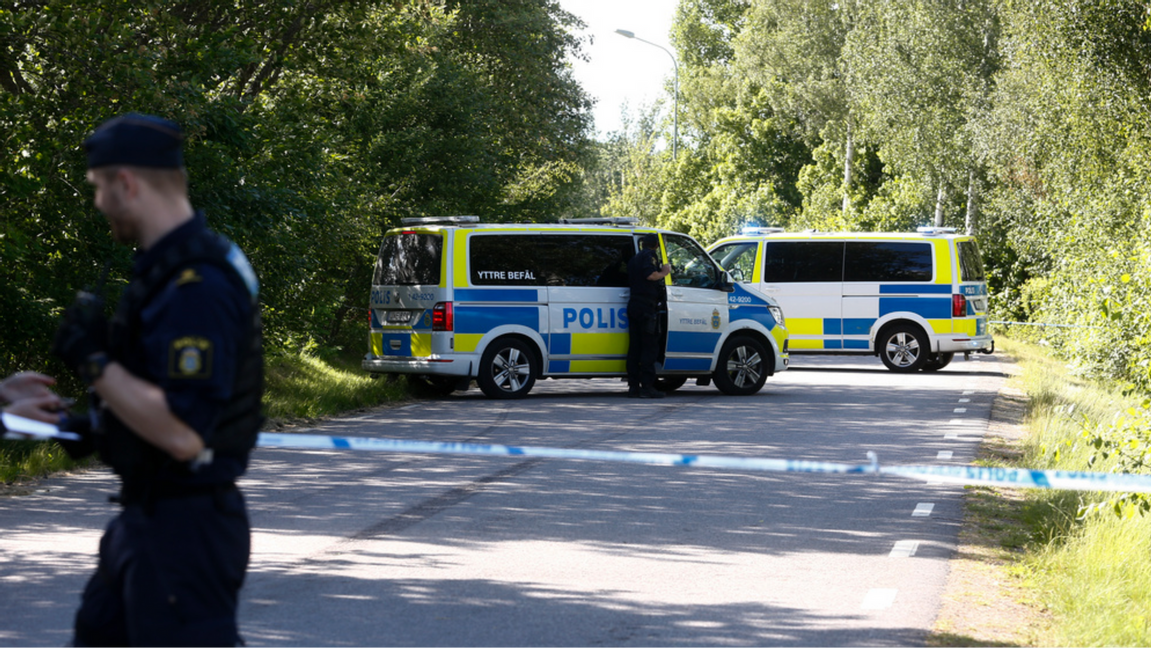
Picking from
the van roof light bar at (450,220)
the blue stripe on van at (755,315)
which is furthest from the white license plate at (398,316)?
the blue stripe on van at (755,315)

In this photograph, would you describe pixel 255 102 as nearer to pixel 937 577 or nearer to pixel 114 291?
pixel 114 291

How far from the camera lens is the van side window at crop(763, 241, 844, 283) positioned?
20453 millimetres

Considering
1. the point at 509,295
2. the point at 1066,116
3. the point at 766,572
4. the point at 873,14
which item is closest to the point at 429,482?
the point at 766,572

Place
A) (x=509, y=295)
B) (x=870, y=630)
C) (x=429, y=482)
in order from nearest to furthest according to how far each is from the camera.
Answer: (x=870, y=630) → (x=429, y=482) → (x=509, y=295)

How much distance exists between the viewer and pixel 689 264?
15953 millimetres

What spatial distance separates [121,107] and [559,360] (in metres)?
6.20

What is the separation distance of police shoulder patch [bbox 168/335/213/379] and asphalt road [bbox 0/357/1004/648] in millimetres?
2610

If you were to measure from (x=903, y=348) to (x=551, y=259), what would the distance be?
25.2ft

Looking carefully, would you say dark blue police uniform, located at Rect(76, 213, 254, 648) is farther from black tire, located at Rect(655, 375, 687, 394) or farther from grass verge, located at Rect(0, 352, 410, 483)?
black tire, located at Rect(655, 375, 687, 394)

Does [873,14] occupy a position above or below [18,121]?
above

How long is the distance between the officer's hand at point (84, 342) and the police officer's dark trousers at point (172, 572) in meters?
0.33

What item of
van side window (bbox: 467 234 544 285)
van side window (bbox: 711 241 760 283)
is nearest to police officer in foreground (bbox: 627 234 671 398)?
van side window (bbox: 467 234 544 285)

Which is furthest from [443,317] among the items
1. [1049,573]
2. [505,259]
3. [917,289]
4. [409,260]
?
[1049,573]

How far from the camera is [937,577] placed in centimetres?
643
